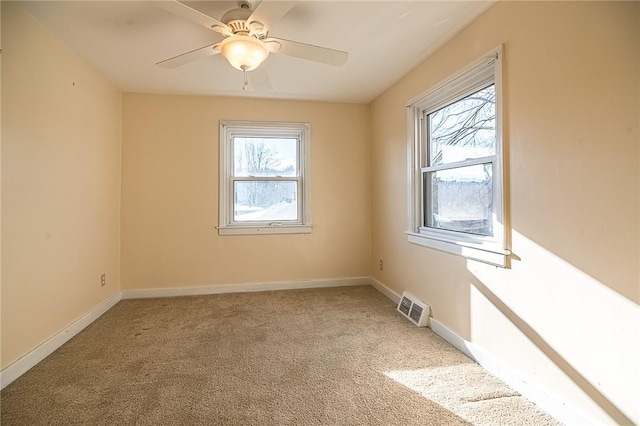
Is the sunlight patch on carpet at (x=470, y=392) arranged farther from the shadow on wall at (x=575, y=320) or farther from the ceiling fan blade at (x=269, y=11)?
the ceiling fan blade at (x=269, y=11)

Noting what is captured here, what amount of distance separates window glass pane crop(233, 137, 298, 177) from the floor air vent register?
79.1 inches

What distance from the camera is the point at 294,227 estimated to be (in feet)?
12.9

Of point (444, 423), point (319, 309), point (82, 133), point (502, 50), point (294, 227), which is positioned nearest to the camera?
point (444, 423)

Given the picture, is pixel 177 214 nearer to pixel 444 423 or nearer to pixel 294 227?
pixel 294 227

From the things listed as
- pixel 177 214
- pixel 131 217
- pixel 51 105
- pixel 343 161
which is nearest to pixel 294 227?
pixel 343 161

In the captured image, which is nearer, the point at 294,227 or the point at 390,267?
the point at 390,267

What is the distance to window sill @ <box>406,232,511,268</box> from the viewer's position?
190cm

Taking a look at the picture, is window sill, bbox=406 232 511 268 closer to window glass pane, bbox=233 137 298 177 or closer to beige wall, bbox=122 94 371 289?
beige wall, bbox=122 94 371 289

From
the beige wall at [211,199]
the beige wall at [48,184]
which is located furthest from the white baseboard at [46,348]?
the beige wall at [211,199]

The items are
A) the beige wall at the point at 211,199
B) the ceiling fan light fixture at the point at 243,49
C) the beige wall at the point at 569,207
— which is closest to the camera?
the beige wall at the point at 569,207

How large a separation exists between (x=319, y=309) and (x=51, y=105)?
2829mm

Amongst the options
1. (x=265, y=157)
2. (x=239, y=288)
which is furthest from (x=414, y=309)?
(x=265, y=157)

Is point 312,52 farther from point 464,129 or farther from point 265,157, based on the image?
point 265,157

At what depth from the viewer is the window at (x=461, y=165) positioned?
2.00 metres
